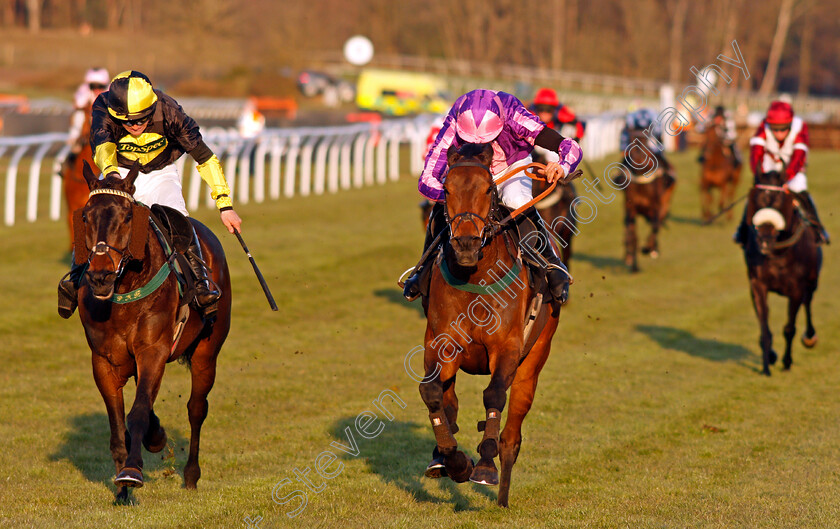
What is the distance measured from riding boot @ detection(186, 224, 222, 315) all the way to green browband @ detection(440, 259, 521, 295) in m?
1.24

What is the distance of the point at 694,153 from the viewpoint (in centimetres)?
3259

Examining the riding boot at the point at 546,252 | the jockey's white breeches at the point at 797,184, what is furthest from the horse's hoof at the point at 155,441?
the jockey's white breeches at the point at 797,184

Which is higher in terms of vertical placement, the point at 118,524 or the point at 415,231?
the point at 118,524

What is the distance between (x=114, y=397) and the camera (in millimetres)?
5289

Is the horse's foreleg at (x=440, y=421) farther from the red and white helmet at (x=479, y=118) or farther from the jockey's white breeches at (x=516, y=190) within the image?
the red and white helmet at (x=479, y=118)

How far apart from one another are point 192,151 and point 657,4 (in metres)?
64.3

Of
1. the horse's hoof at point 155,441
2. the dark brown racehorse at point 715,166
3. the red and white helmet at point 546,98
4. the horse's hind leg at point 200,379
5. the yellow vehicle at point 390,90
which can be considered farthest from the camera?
the yellow vehicle at point 390,90

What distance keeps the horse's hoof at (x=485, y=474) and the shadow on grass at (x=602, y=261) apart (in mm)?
10464

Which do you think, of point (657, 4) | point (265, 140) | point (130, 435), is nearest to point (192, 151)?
point (130, 435)

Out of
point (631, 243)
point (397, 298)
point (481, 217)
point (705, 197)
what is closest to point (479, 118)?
point (481, 217)

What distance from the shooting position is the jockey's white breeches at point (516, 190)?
5.69 meters

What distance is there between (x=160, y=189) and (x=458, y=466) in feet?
7.31

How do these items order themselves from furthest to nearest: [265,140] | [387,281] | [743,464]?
[265,140] → [387,281] → [743,464]

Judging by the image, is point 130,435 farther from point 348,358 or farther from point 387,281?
point 387,281
